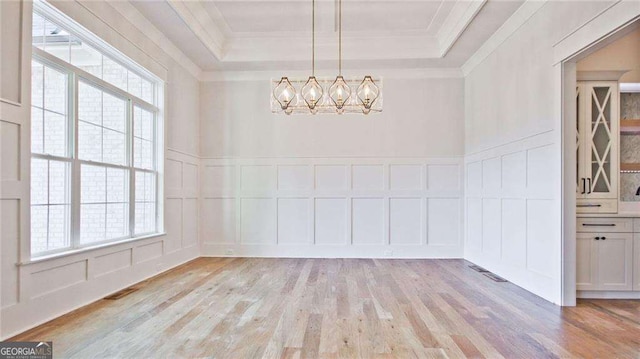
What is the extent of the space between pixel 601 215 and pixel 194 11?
5.38 metres

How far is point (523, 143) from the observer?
4.14 metres

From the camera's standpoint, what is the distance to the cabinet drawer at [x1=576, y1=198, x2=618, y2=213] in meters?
3.63

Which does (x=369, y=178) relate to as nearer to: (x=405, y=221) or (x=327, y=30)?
(x=405, y=221)

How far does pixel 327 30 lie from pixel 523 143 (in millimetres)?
3241

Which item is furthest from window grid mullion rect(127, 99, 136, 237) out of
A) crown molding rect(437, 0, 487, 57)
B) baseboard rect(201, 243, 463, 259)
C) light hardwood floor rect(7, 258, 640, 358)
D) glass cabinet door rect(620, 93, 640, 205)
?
glass cabinet door rect(620, 93, 640, 205)

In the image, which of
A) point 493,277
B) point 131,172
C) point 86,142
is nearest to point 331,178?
point 493,277

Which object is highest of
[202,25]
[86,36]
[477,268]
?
[202,25]

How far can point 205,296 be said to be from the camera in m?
3.75

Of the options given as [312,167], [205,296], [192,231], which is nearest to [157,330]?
[205,296]

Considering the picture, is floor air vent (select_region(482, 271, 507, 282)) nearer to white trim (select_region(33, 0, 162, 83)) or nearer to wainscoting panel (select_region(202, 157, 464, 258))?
wainscoting panel (select_region(202, 157, 464, 258))

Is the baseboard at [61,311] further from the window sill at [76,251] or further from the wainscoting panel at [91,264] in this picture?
the window sill at [76,251]

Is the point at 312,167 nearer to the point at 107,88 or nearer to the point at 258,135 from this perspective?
the point at 258,135

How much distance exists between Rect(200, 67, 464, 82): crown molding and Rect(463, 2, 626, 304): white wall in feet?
1.65

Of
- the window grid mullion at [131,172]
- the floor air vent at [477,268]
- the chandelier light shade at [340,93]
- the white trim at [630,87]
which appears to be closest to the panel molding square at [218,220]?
the window grid mullion at [131,172]
